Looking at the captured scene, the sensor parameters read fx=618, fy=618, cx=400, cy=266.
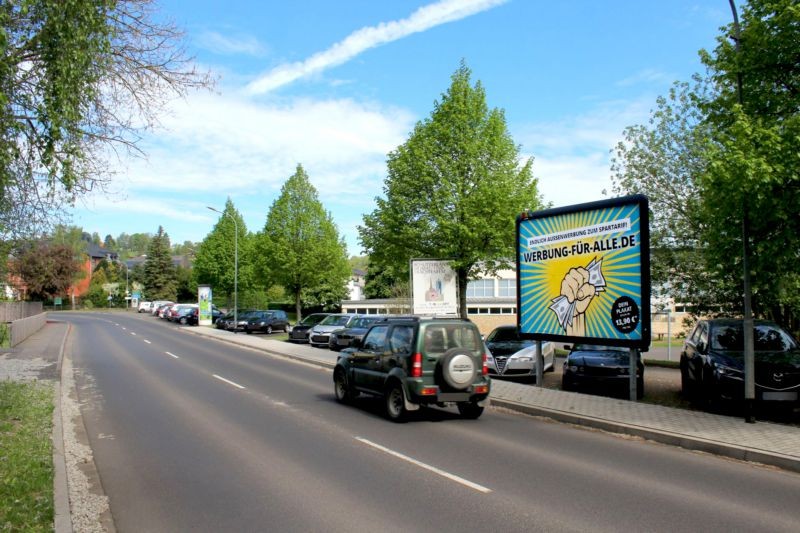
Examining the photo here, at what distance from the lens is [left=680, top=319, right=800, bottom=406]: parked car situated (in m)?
10.5

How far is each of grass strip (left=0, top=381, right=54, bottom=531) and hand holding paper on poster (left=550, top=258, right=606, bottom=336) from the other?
32.7 feet

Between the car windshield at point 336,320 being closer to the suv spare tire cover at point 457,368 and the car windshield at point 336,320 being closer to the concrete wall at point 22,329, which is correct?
the concrete wall at point 22,329

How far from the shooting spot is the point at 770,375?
34.9ft

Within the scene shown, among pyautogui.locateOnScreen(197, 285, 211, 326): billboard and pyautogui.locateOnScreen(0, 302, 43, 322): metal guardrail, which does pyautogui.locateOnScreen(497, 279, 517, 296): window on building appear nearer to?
pyautogui.locateOnScreen(197, 285, 211, 326): billboard

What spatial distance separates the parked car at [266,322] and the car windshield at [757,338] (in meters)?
33.0

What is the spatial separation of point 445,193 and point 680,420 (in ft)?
47.7

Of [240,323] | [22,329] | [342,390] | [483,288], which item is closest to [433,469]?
[342,390]

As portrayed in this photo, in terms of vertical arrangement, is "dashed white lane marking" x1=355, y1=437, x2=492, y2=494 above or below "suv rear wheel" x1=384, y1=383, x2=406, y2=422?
below

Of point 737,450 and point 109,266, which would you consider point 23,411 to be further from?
point 109,266

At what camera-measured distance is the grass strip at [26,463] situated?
17.8 ft

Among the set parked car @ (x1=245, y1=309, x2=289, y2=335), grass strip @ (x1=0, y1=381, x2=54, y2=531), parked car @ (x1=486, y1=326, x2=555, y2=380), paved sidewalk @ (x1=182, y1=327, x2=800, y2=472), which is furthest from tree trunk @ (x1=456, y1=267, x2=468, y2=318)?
parked car @ (x1=245, y1=309, x2=289, y2=335)

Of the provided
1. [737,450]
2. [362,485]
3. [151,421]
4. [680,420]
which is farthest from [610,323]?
[151,421]

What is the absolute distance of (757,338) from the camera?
Result: 12344mm

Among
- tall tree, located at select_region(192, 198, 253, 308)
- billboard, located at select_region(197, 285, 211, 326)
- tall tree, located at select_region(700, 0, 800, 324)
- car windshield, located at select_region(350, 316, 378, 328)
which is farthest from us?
tall tree, located at select_region(192, 198, 253, 308)
